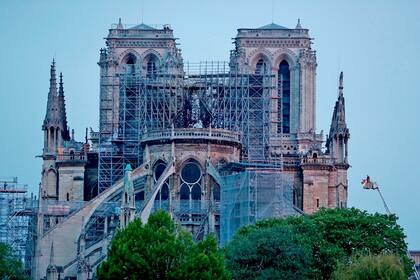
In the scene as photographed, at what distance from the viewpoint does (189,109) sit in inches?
4523

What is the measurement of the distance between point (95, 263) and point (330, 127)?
24947 mm

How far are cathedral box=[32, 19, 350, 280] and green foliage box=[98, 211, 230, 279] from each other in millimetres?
22833

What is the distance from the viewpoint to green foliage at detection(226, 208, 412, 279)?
8431cm

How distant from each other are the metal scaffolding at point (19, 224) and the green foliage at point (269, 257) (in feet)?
87.7

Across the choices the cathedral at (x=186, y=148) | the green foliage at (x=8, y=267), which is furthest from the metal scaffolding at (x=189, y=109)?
the green foliage at (x=8, y=267)

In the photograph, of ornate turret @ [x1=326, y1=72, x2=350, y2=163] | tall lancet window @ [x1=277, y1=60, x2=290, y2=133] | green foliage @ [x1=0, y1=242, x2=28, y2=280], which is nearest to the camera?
green foliage @ [x1=0, y1=242, x2=28, y2=280]

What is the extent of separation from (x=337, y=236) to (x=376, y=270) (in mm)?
11507

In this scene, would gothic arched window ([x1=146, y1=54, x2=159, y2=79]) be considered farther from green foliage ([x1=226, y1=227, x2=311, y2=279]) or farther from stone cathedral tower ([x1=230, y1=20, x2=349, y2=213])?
green foliage ([x1=226, y1=227, x2=311, y2=279])

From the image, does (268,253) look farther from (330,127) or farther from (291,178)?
(330,127)

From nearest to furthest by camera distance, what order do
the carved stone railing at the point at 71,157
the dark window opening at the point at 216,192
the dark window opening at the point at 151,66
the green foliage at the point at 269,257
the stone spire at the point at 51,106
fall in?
the green foliage at the point at 269,257 < the dark window opening at the point at 216,192 < the carved stone railing at the point at 71,157 < the stone spire at the point at 51,106 < the dark window opening at the point at 151,66

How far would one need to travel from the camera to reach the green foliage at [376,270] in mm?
75000

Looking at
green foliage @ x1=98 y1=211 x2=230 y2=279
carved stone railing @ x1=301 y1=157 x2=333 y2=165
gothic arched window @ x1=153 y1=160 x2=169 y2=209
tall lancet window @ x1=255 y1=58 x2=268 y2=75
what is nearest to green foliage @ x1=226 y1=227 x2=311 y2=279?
green foliage @ x1=98 y1=211 x2=230 y2=279

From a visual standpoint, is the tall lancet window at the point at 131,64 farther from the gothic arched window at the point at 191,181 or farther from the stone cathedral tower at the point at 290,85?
the gothic arched window at the point at 191,181

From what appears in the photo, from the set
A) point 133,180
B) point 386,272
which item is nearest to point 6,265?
point 133,180
